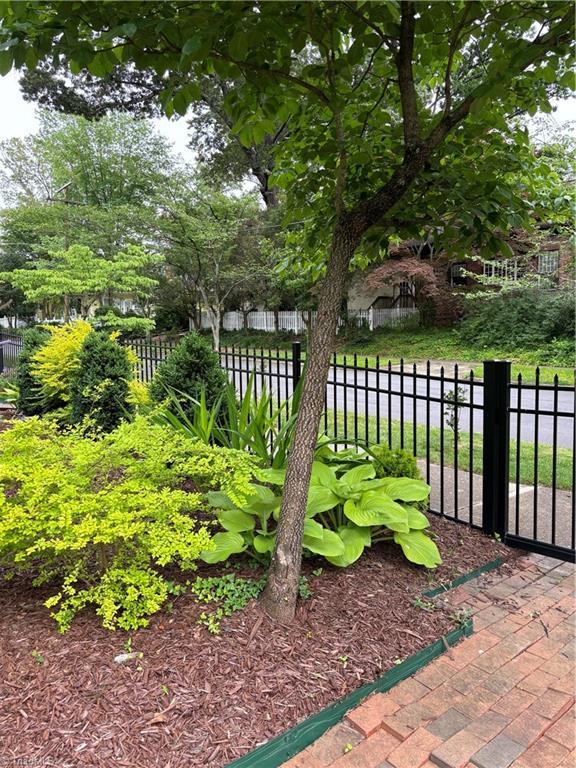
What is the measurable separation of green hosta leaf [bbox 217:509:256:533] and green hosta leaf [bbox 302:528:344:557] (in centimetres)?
35

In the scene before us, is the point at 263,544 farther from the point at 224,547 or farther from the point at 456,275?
the point at 456,275

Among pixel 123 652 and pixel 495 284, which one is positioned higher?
pixel 495 284

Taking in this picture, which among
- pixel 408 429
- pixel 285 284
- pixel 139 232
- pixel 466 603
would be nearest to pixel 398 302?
pixel 285 284

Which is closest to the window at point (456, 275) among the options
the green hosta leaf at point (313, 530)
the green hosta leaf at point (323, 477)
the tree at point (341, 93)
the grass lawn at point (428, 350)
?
the grass lawn at point (428, 350)

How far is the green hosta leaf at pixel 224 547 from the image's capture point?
8.73 ft

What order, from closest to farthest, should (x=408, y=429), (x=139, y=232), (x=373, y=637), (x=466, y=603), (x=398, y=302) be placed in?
(x=373, y=637) → (x=466, y=603) → (x=408, y=429) → (x=139, y=232) → (x=398, y=302)

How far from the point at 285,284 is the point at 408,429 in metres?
15.7

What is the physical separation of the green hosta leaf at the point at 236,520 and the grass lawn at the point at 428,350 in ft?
36.8

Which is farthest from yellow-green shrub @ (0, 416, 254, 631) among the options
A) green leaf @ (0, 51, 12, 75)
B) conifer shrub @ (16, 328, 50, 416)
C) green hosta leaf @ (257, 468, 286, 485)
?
conifer shrub @ (16, 328, 50, 416)

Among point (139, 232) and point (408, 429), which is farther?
point (139, 232)

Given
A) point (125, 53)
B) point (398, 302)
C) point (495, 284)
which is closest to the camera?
point (125, 53)

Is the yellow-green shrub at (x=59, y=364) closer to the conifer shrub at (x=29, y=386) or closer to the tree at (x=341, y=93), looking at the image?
the conifer shrub at (x=29, y=386)

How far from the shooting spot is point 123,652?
2.17 meters

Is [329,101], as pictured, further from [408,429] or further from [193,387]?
[408,429]
